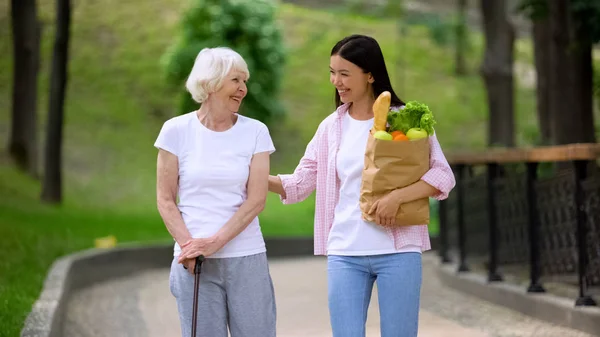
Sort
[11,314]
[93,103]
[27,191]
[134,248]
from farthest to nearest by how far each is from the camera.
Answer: [93,103], [27,191], [134,248], [11,314]

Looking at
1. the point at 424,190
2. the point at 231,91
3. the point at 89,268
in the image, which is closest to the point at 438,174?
the point at 424,190

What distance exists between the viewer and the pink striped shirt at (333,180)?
18.7ft

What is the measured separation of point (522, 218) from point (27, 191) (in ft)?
75.9

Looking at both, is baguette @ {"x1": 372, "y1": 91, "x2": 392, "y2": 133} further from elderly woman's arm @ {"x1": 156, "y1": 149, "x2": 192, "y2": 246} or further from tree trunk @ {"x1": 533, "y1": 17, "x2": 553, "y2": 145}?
tree trunk @ {"x1": 533, "y1": 17, "x2": 553, "y2": 145}

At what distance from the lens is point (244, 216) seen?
5.69m

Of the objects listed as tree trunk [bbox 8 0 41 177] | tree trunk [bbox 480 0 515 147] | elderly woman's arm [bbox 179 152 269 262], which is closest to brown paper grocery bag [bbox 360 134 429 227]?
elderly woman's arm [bbox 179 152 269 262]

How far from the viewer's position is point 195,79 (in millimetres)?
5742

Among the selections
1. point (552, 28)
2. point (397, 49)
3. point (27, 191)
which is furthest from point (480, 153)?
point (397, 49)

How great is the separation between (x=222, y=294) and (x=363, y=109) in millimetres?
979

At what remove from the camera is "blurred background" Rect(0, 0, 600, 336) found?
51.5 ft

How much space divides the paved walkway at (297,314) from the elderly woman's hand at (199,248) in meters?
5.10

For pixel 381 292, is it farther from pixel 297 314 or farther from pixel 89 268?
pixel 89 268

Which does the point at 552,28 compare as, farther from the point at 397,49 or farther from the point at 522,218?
the point at 397,49

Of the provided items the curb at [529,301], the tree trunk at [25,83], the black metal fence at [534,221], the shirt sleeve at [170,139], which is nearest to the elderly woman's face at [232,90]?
the shirt sleeve at [170,139]
